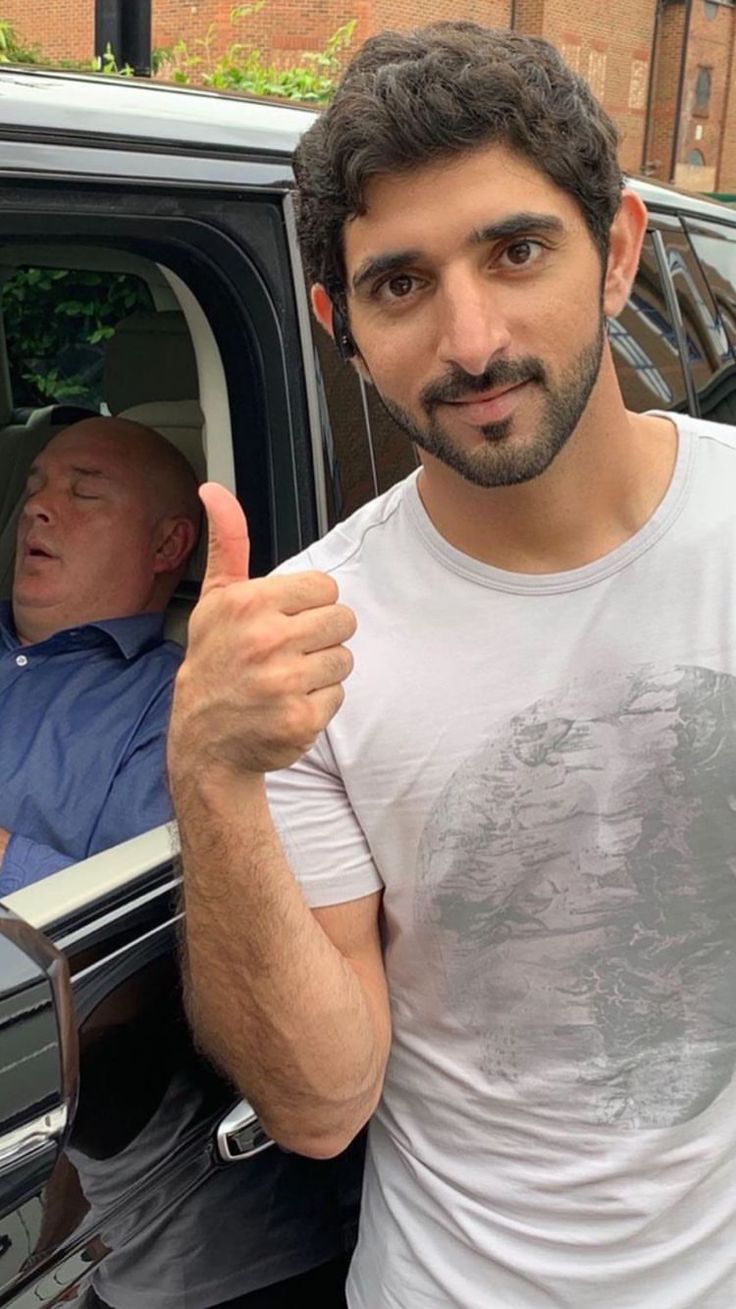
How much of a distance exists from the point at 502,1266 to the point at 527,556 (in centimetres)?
75

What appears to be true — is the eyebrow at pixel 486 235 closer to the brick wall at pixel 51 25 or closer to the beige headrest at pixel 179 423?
the beige headrest at pixel 179 423

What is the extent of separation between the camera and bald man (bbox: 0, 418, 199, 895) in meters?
1.92

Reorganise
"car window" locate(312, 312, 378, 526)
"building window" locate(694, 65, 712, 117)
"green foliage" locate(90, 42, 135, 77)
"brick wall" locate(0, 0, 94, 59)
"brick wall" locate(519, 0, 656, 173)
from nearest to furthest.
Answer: "car window" locate(312, 312, 378, 526), "green foliage" locate(90, 42, 135, 77), "brick wall" locate(0, 0, 94, 59), "brick wall" locate(519, 0, 656, 173), "building window" locate(694, 65, 712, 117)

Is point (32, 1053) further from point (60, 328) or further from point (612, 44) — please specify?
point (612, 44)

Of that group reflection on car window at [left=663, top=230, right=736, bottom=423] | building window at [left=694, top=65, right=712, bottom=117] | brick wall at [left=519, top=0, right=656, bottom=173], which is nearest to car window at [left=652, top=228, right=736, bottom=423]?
reflection on car window at [left=663, top=230, right=736, bottom=423]

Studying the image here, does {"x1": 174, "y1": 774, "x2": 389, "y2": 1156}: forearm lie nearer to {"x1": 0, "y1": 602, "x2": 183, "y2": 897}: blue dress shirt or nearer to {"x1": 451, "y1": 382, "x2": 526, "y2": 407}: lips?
{"x1": 451, "y1": 382, "x2": 526, "y2": 407}: lips

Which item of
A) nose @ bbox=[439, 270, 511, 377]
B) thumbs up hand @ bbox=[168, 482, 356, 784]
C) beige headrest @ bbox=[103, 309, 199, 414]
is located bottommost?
beige headrest @ bbox=[103, 309, 199, 414]

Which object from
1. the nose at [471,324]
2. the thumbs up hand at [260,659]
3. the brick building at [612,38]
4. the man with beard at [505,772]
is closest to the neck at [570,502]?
the man with beard at [505,772]

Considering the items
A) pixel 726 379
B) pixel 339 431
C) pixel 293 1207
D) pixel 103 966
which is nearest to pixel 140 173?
pixel 339 431

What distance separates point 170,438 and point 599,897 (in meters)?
1.41

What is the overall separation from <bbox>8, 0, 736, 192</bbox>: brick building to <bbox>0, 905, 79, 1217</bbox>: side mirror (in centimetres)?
1795

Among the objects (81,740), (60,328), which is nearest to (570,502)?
(81,740)

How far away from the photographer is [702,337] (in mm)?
2807

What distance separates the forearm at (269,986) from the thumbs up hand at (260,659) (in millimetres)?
56
